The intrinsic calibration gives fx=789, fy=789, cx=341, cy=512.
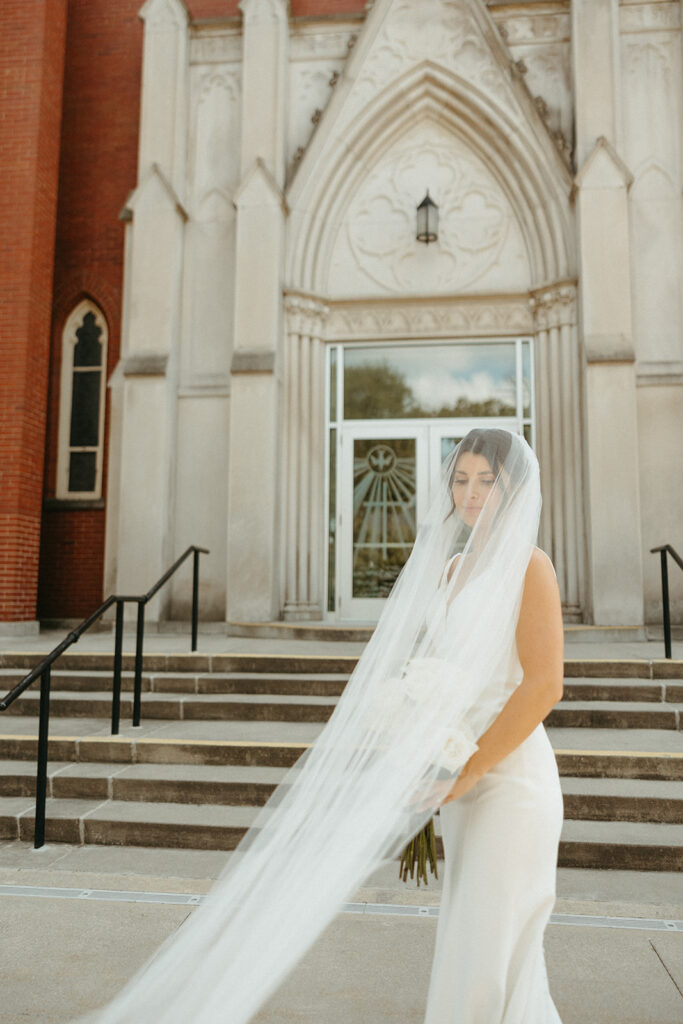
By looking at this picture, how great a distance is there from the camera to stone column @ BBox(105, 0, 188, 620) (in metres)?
10.1

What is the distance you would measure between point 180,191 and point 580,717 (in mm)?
8683

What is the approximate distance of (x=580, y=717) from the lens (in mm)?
5977

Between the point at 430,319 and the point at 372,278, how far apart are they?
3.20 feet

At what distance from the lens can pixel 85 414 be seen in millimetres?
12039

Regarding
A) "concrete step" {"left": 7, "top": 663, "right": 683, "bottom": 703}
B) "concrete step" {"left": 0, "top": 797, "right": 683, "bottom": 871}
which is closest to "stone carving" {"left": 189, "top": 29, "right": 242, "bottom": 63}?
"concrete step" {"left": 7, "top": 663, "right": 683, "bottom": 703}

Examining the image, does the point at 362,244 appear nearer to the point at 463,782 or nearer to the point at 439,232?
the point at 439,232

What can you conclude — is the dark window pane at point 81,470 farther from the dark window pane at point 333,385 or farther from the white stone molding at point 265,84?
the white stone molding at point 265,84

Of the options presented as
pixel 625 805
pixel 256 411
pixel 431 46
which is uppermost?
pixel 431 46

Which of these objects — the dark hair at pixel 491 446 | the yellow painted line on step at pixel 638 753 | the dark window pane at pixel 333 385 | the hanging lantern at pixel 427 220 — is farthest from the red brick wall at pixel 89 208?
the dark hair at pixel 491 446

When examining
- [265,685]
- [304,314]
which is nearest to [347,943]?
[265,685]

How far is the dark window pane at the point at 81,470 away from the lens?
39.2 feet

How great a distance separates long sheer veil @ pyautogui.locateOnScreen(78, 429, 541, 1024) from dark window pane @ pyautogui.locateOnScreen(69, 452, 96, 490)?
33.6ft

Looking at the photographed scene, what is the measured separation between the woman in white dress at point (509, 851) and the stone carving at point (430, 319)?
894 centimetres

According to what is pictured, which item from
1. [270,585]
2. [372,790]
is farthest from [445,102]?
[372,790]
